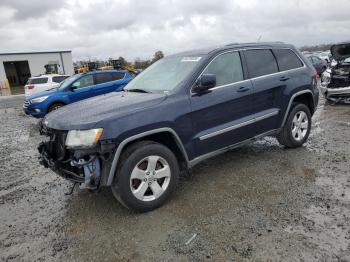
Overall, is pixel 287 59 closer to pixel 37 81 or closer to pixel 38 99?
pixel 38 99

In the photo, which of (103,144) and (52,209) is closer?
(103,144)

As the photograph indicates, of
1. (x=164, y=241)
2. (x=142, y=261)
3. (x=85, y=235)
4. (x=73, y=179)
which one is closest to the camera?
(x=142, y=261)

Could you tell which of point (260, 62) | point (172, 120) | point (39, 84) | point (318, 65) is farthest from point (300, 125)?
point (318, 65)

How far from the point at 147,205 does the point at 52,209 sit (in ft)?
4.26

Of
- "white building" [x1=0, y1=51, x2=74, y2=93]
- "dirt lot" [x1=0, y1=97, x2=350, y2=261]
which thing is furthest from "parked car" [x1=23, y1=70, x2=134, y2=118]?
"white building" [x1=0, y1=51, x2=74, y2=93]

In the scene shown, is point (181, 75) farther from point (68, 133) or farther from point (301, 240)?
point (301, 240)

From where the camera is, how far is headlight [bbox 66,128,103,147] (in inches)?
130

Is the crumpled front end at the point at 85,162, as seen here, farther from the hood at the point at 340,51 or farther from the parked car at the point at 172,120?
the hood at the point at 340,51

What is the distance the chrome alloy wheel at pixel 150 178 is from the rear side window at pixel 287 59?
9.15ft

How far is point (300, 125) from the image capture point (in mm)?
5555

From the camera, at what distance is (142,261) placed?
2.87 metres

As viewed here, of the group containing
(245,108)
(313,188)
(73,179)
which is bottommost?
(313,188)

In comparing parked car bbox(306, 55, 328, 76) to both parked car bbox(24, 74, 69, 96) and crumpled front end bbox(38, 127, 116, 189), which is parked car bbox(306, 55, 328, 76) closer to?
parked car bbox(24, 74, 69, 96)

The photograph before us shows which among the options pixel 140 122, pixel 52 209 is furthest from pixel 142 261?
pixel 52 209
